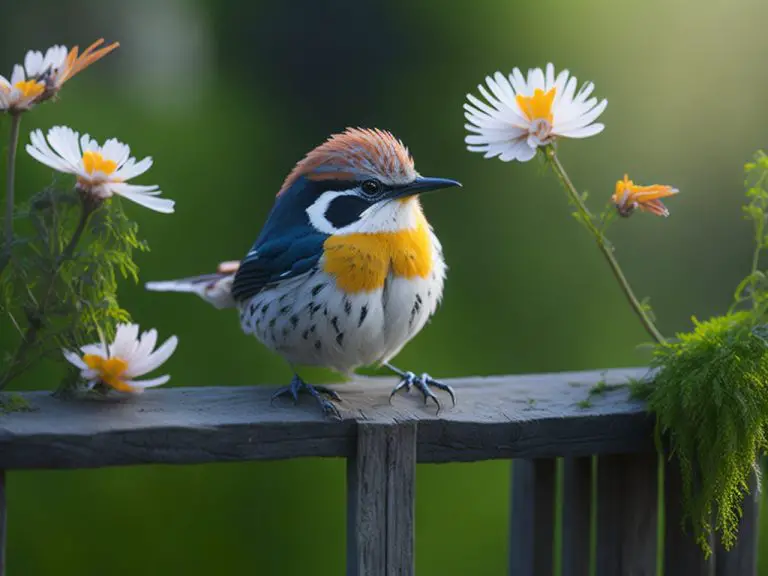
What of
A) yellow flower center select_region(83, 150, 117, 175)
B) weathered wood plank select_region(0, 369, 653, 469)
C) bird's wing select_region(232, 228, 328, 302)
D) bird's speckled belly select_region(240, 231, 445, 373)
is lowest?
weathered wood plank select_region(0, 369, 653, 469)

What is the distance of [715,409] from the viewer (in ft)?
6.62

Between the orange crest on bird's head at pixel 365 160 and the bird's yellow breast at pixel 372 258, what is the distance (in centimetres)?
10

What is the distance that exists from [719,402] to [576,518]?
44cm

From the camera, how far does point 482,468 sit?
343 cm

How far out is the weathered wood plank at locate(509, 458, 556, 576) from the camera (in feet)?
7.69

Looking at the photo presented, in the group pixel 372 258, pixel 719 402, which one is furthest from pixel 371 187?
pixel 719 402

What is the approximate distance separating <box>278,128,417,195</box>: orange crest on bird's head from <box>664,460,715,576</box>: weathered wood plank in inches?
28.1

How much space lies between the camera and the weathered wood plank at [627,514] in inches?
87.4

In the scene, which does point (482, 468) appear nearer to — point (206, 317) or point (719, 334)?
point (206, 317)

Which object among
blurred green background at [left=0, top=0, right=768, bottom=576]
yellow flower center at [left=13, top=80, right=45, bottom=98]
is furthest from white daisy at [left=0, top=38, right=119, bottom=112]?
blurred green background at [left=0, top=0, right=768, bottom=576]

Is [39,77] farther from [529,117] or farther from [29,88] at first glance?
[529,117]

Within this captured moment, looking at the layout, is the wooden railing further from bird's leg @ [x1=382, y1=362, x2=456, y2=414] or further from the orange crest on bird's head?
the orange crest on bird's head

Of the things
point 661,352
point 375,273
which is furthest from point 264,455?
point 661,352

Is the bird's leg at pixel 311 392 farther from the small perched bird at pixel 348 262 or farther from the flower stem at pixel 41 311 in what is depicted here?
the flower stem at pixel 41 311
